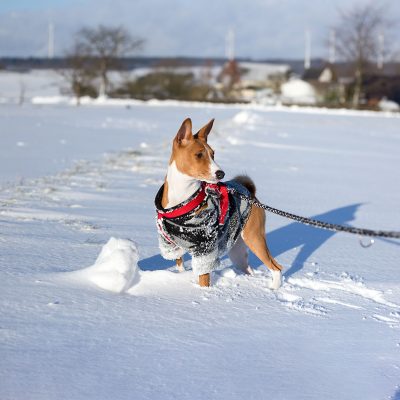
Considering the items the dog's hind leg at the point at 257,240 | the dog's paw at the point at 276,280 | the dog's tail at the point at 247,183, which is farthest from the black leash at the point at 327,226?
the dog's paw at the point at 276,280

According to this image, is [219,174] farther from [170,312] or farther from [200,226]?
[170,312]

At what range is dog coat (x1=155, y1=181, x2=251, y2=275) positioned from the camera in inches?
173

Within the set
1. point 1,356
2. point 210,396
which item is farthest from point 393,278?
point 1,356

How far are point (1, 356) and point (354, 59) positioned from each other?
60.3 m

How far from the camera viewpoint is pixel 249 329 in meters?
3.84

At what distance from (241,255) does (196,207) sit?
3.20 feet

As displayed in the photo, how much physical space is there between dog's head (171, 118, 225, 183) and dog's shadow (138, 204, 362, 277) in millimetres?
1020

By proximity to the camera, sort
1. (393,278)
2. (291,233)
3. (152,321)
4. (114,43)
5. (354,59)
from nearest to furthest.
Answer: (152,321) < (393,278) < (291,233) < (354,59) < (114,43)

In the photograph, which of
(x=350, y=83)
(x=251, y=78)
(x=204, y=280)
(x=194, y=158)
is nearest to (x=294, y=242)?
(x=204, y=280)

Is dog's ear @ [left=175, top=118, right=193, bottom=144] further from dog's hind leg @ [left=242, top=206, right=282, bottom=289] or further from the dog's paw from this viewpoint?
the dog's paw

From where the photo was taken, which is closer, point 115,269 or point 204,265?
point 115,269

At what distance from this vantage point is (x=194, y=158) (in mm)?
4426

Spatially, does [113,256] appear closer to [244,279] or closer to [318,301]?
[244,279]

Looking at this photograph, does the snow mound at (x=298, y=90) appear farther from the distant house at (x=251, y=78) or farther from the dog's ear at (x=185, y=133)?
the dog's ear at (x=185, y=133)
